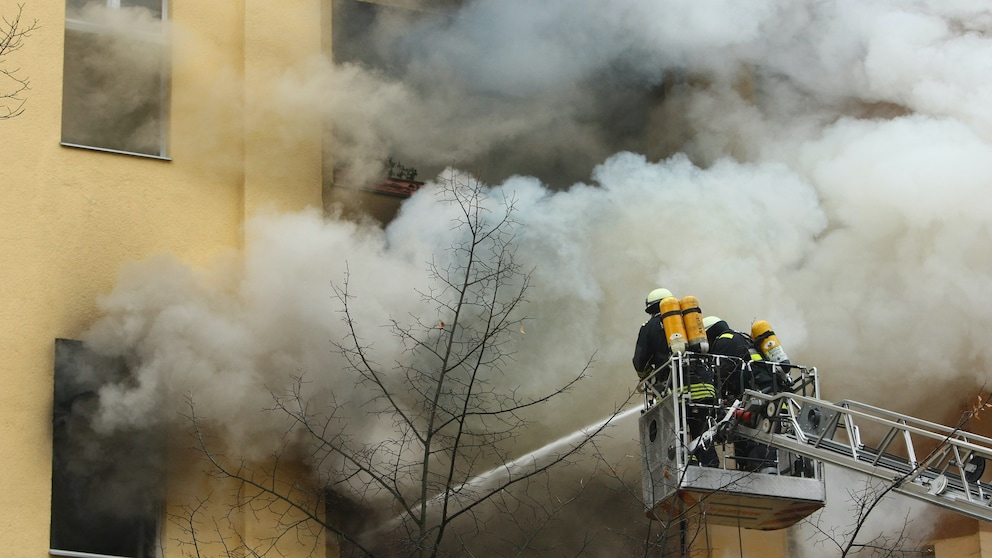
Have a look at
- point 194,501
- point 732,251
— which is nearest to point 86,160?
point 194,501

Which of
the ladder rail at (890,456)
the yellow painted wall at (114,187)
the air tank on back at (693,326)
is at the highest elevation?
the yellow painted wall at (114,187)

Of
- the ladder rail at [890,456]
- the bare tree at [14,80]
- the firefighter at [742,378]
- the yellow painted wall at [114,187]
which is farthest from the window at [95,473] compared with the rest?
the ladder rail at [890,456]

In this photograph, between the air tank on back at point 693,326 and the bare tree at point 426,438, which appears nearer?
the air tank on back at point 693,326

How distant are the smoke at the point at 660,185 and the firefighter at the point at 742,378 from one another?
6.95 ft

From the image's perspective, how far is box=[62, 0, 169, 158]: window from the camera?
1444cm

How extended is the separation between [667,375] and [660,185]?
3949 mm

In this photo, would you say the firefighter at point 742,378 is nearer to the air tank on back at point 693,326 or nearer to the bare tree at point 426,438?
the air tank on back at point 693,326

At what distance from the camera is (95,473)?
43.4ft

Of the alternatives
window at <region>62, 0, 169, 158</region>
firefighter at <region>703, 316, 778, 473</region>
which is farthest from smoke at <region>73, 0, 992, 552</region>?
firefighter at <region>703, 316, 778, 473</region>

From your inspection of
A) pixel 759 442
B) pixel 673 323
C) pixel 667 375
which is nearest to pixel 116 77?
pixel 673 323

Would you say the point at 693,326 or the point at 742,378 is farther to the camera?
the point at 693,326

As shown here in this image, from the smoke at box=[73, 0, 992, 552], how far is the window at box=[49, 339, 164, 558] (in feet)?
3.45

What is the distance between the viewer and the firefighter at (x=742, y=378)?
12.8m

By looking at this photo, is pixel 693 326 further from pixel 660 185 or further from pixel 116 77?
pixel 116 77
